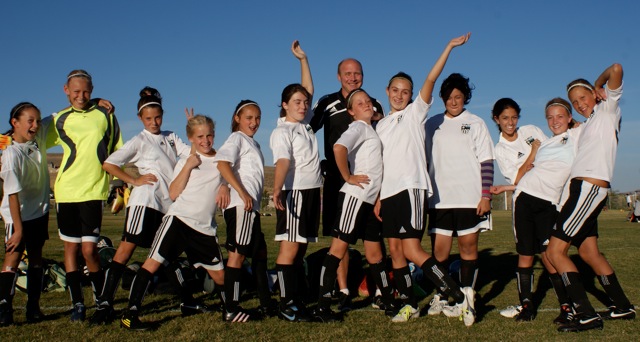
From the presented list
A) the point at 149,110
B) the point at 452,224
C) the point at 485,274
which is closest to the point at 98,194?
the point at 149,110

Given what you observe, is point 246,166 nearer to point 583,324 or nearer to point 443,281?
point 443,281

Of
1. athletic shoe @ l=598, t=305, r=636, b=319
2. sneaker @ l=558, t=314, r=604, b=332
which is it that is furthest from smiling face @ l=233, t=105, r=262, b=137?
athletic shoe @ l=598, t=305, r=636, b=319

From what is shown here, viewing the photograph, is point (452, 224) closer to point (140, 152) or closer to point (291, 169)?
point (291, 169)

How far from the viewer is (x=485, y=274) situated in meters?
8.72

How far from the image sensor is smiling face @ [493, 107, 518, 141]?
6.28 metres

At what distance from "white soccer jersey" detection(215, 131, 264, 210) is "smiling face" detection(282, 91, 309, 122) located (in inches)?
19.3

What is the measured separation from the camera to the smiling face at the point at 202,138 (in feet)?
18.6

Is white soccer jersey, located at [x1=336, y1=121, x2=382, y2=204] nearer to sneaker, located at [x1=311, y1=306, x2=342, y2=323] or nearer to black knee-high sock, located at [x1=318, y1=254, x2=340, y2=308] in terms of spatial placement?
black knee-high sock, located at [x1=318, y1=254, x2=340, y2=308]

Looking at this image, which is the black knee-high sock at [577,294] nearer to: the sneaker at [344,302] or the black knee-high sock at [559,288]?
the black knee-high sock at [559,288]

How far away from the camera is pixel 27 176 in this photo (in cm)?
567

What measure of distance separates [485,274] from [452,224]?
9.99 ft

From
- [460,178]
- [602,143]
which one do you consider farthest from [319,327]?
[602,143]

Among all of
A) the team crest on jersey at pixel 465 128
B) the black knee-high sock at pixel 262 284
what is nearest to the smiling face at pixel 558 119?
the team crest on jersey at pixel 465 128

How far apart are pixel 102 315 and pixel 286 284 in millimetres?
1696
